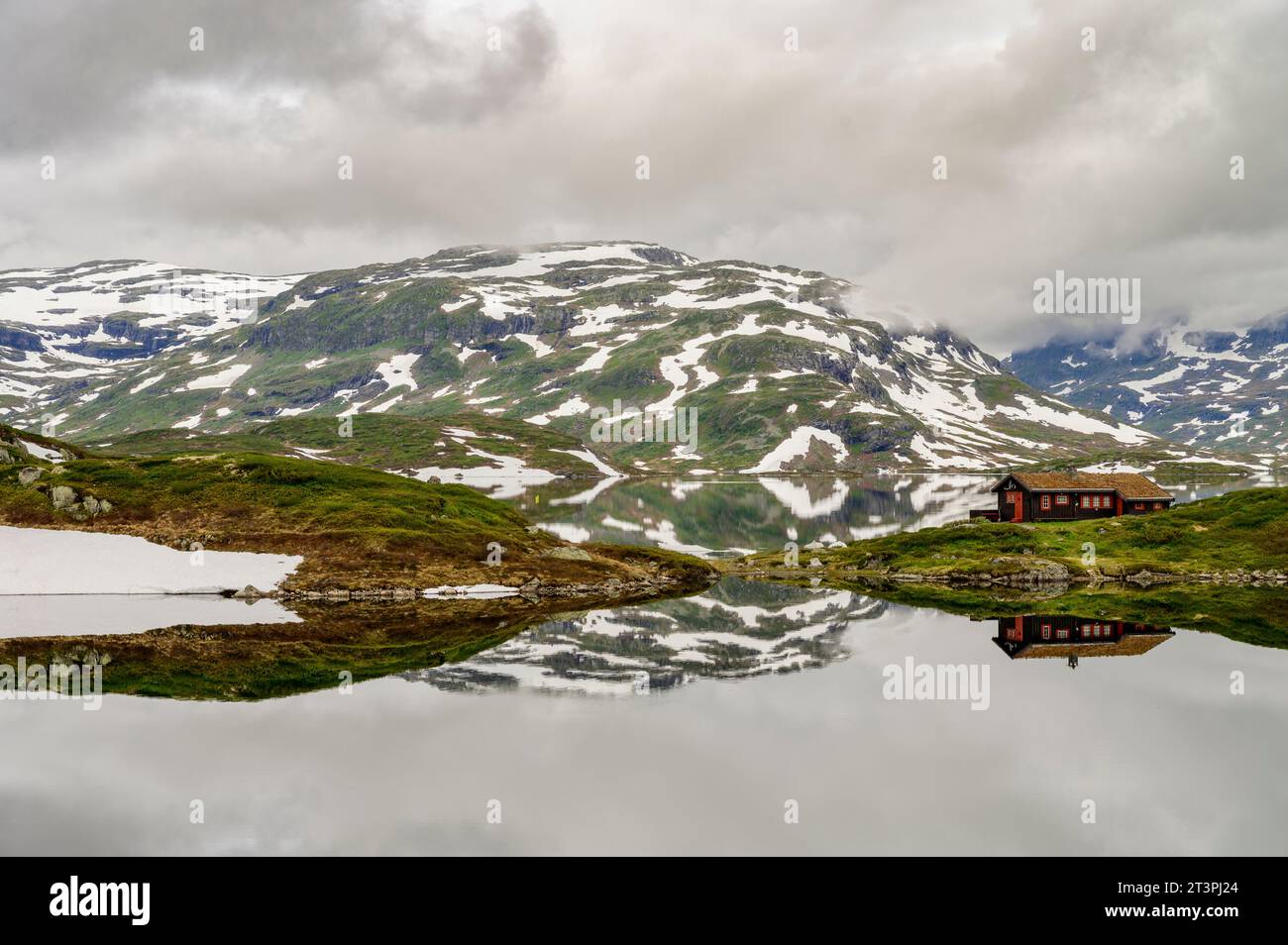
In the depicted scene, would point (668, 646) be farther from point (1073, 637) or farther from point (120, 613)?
point (120, 613)

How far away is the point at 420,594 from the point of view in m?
76.8

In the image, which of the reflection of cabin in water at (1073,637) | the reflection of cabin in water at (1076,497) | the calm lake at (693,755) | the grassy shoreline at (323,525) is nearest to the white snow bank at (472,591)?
the grassy shoreline at (323,525)

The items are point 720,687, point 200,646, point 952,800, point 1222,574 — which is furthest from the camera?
point 1222,574

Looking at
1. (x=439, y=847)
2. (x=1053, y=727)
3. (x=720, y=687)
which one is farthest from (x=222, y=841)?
(x=1053, y=727)

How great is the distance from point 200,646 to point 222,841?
1242 inches

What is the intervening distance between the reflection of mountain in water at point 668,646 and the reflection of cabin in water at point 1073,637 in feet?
35.8

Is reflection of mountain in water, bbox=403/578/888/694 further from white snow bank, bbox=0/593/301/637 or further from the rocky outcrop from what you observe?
the rocky outcrop

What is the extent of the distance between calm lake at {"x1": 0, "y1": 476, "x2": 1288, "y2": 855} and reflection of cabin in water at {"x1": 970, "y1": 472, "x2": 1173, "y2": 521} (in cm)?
5614

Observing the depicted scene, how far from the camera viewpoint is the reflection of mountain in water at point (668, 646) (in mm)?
49906

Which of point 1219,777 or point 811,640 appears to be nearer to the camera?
point 1219,777

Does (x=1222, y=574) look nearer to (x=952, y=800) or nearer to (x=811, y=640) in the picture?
(x=811, y=640)

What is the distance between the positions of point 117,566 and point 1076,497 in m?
107

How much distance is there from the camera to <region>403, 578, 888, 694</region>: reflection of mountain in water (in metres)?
49.9

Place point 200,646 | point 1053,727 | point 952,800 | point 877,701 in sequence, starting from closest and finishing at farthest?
point 952,800, point 1053,727, point 877,701, point 200,646
